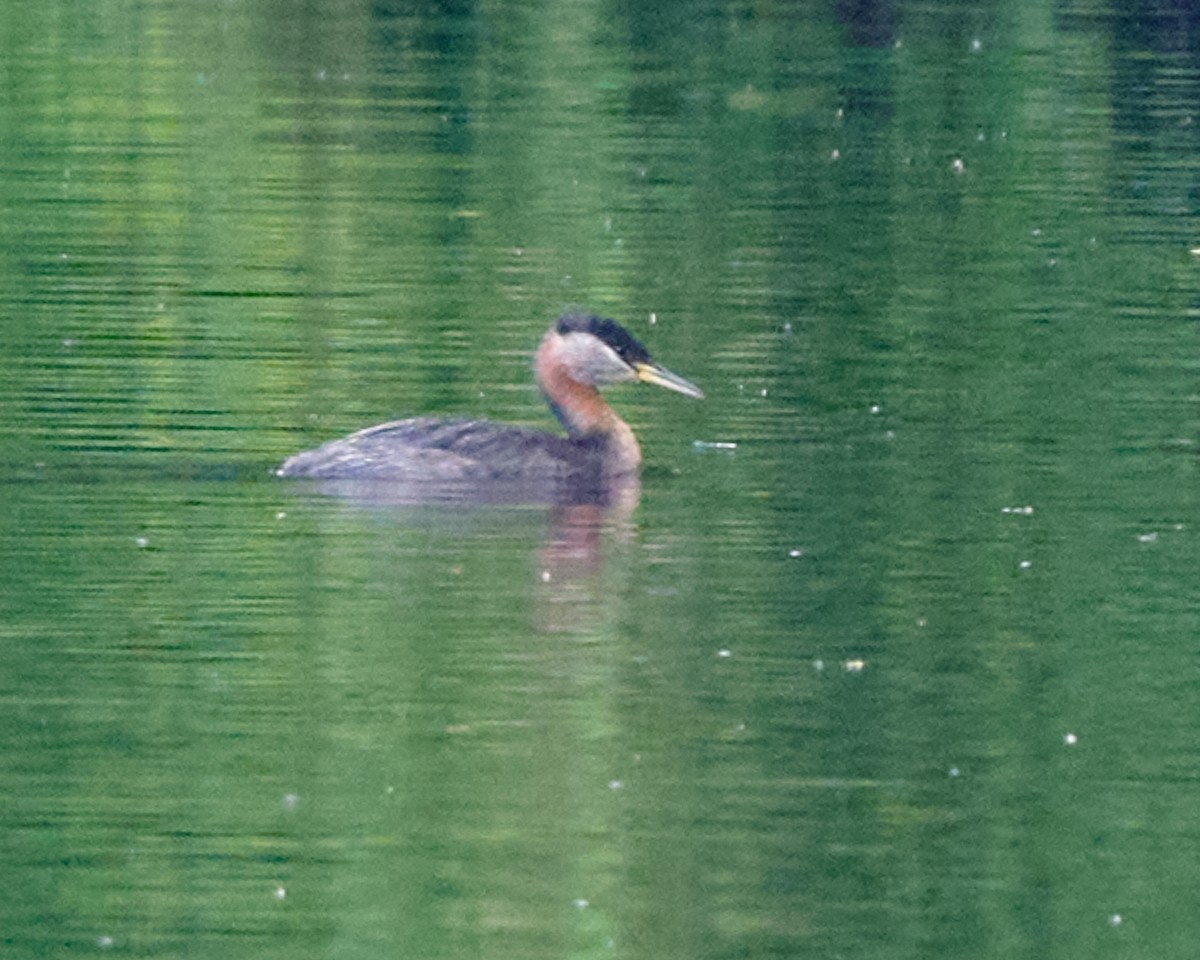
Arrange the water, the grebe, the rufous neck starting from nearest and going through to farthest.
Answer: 1. the water
2. the grebe
3. the rufous neck

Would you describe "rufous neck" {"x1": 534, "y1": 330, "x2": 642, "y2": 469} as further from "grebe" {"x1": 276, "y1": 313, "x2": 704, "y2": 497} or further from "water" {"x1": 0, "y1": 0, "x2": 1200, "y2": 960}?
"water" {"x1": 0, "y1": 0, "x2": 1200, "y2": 960}

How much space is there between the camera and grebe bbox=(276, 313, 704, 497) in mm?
13320

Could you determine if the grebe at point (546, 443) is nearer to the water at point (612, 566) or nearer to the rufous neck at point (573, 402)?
the rufous neck at point (573, 402)

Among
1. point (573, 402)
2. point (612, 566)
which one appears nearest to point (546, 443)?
point (573, 402)

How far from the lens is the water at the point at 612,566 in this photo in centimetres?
831

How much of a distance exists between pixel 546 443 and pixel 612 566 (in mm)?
2008

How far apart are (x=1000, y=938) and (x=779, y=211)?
13.8 metres

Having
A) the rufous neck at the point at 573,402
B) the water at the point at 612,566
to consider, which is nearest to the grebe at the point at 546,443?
the rufous neck at the point at 573,402

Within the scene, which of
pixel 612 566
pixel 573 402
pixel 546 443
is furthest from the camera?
pixel 573 402

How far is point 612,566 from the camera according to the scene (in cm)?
1186

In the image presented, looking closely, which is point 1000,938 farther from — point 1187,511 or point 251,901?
point 1187,511

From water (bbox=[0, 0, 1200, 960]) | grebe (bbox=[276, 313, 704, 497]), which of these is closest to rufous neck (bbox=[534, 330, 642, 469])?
grebe (bbox=[276, 313, 704, 497])

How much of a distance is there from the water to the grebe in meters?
0.30

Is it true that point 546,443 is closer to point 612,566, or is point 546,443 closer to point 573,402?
point 573,402
